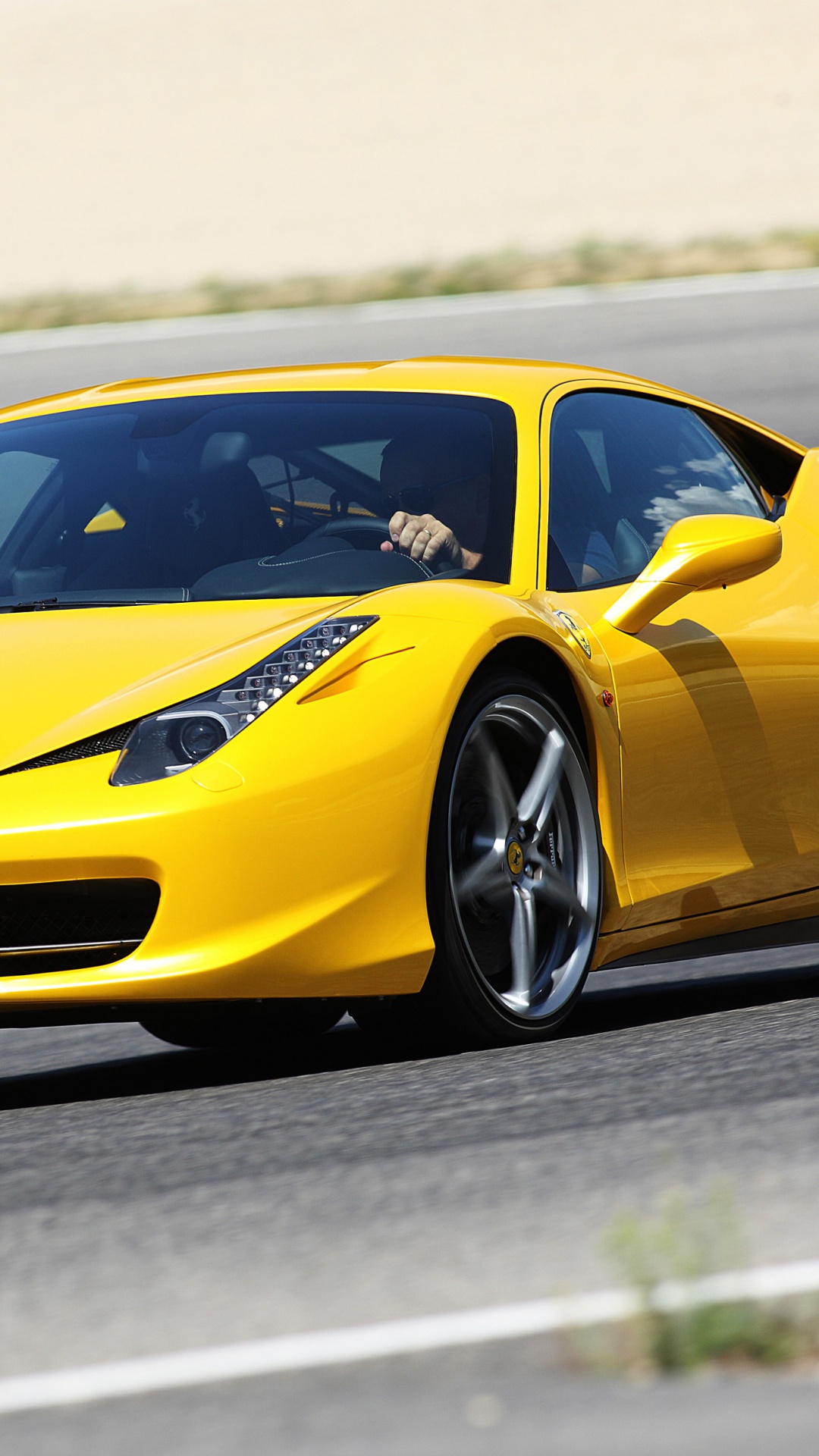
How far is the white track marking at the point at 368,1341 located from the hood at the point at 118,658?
1745 millimetres

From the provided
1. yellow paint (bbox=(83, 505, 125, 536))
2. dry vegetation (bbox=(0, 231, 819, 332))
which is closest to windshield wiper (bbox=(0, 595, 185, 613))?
yellow paint (bbox=(83, 505, 125, 536))

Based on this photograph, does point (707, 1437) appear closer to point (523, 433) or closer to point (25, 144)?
point (523, 433)

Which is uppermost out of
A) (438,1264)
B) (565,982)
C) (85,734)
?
(85,734)

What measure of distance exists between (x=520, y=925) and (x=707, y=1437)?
247 centimetres

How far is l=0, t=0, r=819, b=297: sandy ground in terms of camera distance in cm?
2833

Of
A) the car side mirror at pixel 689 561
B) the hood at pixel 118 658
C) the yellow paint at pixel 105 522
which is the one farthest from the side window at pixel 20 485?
the car side mirror at pixel 689 561

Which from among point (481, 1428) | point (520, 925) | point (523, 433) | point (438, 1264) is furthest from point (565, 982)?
point (481, 1428)

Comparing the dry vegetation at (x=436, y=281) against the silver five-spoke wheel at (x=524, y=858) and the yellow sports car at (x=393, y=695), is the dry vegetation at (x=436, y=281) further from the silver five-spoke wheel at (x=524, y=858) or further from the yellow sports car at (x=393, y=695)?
the silver five-spoke wheel at (x=524, y=858)

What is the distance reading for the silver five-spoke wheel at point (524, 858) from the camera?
441cm

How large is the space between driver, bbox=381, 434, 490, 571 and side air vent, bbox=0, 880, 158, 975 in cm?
118

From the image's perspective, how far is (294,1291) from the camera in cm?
265

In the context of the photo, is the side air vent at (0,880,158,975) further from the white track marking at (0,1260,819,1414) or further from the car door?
the white track marking at (0,1260,819,1414)

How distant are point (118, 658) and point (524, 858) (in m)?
0.89

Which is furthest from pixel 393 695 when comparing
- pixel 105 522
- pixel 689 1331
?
pixel 689 1331
